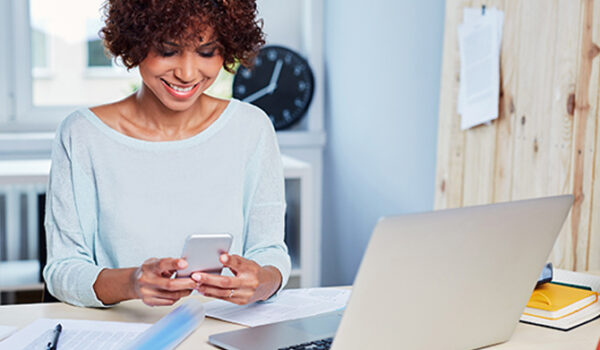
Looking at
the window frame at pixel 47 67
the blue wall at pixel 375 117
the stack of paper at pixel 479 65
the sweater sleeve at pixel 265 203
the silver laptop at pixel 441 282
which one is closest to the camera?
the silver laptop at pixel 441 282

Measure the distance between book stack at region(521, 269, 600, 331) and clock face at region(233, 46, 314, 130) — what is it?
222 centimetres

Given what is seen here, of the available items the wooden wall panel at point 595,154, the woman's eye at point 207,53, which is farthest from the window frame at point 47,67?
the wooden wall panel at point 595,154

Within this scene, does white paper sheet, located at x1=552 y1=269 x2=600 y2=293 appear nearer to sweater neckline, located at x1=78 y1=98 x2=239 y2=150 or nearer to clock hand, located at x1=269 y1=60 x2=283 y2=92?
sweater neckline, located at x1=78 y1=98 x2=239 y2=150

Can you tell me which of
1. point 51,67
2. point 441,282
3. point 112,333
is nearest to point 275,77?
point 51,67

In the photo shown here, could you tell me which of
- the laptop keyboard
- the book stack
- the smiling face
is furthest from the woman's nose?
the book stack

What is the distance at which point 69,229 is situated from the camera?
1242 mm

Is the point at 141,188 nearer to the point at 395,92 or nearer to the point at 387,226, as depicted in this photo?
the point at 387,226

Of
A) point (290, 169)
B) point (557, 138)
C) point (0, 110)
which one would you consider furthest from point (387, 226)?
point (0, 110)

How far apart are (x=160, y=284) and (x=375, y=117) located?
1791mm

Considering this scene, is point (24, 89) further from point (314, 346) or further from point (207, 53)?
point (314, 346)

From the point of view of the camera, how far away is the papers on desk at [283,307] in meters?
1.09

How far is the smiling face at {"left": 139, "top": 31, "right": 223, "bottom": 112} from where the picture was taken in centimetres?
126

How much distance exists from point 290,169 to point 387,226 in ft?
5.70

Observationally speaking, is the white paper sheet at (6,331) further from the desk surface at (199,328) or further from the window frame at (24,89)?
the window frame at (24,89)
